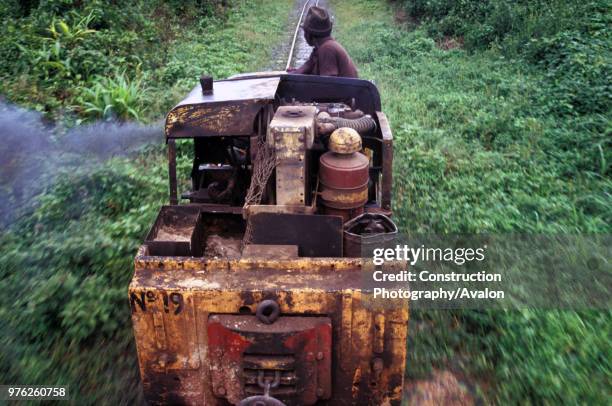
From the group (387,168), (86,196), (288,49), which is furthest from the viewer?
(288,49)

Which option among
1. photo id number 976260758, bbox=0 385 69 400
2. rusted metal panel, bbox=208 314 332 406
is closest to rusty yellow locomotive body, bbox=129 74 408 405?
rusted metal panel, bbox=208 314 332 406

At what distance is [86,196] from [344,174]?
3.76 m

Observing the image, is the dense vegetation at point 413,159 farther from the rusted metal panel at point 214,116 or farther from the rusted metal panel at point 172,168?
the rusted metal panel at point 214,116

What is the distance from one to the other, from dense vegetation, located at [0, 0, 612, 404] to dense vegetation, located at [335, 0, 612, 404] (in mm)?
22

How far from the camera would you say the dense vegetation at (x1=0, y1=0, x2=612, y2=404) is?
4146mm

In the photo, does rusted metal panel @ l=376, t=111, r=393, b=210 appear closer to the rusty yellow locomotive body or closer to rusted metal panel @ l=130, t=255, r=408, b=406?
the rusty yellow locomotive body

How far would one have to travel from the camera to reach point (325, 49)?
6285 mm

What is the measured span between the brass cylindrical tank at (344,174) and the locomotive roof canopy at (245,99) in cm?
73

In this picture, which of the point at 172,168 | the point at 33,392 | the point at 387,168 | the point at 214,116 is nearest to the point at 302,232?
the point at 387,168

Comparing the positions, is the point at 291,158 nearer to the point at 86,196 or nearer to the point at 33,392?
the point at 33,392

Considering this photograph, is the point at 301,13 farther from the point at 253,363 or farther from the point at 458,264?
the point at 253,363

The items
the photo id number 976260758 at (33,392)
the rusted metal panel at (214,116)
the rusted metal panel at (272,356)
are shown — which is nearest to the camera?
the rusted metal panel at (272,356)

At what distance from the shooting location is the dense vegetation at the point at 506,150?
416cm

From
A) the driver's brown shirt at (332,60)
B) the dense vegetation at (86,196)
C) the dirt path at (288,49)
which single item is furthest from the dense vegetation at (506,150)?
the dense vegetation at (86,196)
